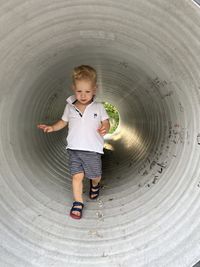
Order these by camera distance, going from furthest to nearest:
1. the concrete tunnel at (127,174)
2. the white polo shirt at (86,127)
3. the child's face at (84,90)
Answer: the white polo shirt at (86,127), the child's face at (84,90), the concrete tunnel at (127,174)

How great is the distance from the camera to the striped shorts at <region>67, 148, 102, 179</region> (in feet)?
10.3

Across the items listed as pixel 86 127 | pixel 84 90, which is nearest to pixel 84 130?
pixel 86 127

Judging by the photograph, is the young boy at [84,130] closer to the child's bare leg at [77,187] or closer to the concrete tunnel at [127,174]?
the child's bare leg at [77,187]

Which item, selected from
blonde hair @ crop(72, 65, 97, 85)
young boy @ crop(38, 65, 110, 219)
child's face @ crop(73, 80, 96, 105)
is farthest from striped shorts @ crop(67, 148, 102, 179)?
blonde hair @ crop(72, 65, 97, 85)

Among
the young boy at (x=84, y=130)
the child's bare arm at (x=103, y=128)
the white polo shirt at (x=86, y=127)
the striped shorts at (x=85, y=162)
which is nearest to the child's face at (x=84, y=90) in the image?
the young boy at (x=84, y=130)

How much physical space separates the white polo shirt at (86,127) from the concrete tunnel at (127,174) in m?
0.38

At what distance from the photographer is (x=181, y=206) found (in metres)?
2.42

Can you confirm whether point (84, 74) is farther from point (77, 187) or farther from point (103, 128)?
point (77, 187)

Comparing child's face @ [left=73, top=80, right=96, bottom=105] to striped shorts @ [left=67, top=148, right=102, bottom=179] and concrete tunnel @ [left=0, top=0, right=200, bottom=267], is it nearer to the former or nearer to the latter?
concrete tunnel @ [left=0, top=0, right=200, bottom=267]

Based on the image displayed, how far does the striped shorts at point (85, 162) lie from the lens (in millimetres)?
3146

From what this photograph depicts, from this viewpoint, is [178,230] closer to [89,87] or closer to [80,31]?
[89,87]

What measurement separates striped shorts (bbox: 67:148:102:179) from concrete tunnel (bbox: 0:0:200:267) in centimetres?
23

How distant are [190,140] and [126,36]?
0.83 metres

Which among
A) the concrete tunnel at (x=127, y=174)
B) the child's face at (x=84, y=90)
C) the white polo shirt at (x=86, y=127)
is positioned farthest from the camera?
the white polo shirt at (x=86, y=127)
